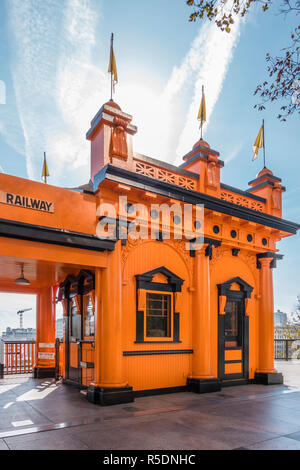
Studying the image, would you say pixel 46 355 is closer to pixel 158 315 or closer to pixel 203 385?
pixel 158 315

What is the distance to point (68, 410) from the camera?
7039mm

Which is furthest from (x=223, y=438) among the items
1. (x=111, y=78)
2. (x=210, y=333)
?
(x=111, y=78)

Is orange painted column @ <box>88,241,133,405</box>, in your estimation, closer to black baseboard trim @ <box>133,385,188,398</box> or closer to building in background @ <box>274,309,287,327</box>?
→ black baseboard trim @ <box>133,385,188,398</box>

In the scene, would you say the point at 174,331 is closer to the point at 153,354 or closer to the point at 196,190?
the point at 153,354

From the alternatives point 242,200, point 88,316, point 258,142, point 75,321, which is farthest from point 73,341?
point 258,142

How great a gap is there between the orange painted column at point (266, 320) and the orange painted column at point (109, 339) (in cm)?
500

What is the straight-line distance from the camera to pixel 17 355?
12.5 m

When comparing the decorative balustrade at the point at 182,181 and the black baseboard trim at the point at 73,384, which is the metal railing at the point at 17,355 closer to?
the black baseboard trim at the point at 73,384

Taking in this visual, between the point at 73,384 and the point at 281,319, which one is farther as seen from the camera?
the point at 281,319

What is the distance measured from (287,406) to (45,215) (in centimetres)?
648

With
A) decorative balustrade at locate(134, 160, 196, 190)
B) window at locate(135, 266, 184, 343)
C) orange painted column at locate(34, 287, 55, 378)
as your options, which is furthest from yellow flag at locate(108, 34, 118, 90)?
orange painted column at locate(34, 287, 55, 378)

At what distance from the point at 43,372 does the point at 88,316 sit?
135 inches

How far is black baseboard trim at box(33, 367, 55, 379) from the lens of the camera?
Answer: 1132 cm

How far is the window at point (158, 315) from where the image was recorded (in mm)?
8852
